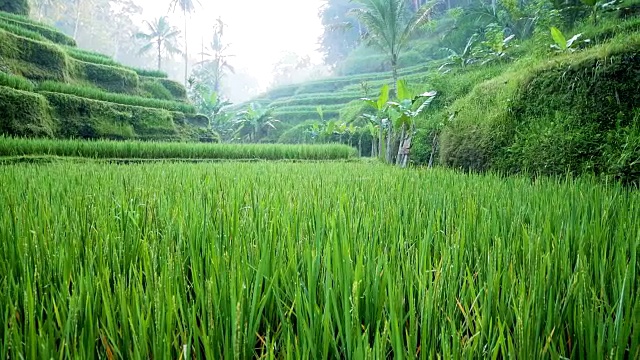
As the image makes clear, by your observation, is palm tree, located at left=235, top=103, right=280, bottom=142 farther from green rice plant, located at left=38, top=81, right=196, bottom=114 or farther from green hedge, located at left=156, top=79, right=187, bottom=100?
green rice plant, located at left=38, top=81, right=196, bottom=114

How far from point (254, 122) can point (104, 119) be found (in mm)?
7950

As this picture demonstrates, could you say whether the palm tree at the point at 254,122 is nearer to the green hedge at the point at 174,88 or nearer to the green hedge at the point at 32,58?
the green hedge at the point at 174,88

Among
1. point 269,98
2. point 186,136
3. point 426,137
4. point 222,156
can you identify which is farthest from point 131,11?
point 426,137

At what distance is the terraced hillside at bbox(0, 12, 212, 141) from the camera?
5120 mm

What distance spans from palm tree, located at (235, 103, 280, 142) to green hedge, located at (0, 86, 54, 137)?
872 centimetres

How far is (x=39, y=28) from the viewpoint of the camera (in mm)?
9211

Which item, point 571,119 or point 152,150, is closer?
point 571,119

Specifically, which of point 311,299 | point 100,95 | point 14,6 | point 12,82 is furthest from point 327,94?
point 311,299

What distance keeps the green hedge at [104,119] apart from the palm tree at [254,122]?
6.20 m

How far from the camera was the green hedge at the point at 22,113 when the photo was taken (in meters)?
4.80

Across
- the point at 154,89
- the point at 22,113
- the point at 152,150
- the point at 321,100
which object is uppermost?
the point at 321,100

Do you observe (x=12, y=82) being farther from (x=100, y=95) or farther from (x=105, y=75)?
(x=105, y=75)

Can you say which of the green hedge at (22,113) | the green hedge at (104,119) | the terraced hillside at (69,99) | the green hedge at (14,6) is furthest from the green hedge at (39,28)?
the green hedge at (22,113)

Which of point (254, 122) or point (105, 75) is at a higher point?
point (105, 75)
